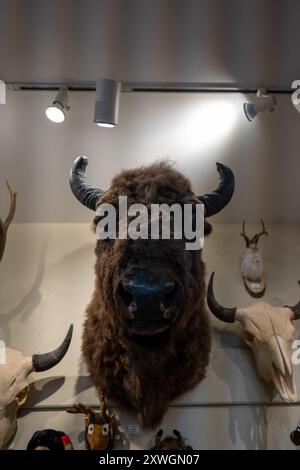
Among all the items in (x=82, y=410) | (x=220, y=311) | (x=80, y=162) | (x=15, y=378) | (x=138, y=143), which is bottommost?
(x=82, y=410)

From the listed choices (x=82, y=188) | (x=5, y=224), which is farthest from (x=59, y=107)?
(x=5, y=224)

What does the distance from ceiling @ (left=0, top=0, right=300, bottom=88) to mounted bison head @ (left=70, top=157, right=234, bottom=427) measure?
0.39 meters

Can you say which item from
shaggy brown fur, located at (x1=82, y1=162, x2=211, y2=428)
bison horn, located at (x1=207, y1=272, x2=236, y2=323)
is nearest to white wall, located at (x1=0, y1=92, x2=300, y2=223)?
shaggy brown fur, located at (x1=82, y1=162, x2=211, y2=428)

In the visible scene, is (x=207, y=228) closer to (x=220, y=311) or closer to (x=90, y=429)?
(x=220, y=311)

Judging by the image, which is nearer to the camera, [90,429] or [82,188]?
[90,429]

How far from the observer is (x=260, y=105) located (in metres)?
1.69

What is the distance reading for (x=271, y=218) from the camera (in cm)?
202

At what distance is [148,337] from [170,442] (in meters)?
0.43

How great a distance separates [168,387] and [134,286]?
518 mm

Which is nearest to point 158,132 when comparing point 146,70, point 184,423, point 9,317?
point 146,70

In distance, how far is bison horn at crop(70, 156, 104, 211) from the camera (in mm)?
1567

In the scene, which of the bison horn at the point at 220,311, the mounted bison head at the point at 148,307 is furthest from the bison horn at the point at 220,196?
the bison horn at the point at 220,311

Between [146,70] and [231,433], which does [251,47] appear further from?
[231,433]

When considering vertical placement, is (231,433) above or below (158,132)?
below
